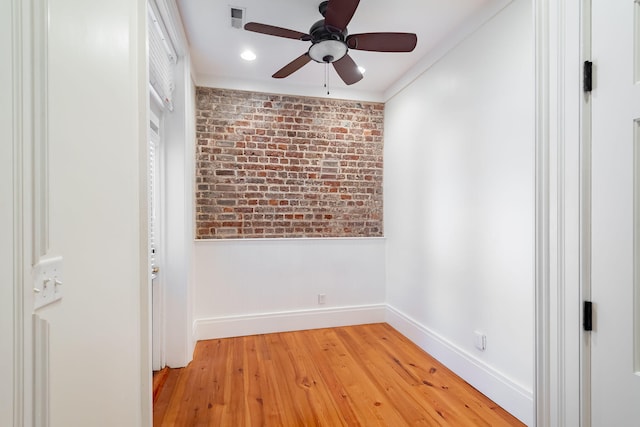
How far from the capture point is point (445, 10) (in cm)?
207

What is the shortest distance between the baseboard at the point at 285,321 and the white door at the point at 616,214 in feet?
8.18

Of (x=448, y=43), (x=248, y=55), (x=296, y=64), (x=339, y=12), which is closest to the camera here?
(x=339, y=12)

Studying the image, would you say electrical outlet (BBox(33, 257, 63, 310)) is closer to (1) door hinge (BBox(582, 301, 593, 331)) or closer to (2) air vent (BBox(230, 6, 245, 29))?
(1) door hinge (BBox(582, 301, 593, 331))

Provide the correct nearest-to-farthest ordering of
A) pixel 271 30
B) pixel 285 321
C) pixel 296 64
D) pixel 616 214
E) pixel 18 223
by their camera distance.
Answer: pixel 18 223, pixel 616 214, pixel 271 30, pixel 296 64, pixel 285 321

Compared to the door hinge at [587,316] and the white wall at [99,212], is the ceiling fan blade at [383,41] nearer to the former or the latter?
the white wall at [99,212]

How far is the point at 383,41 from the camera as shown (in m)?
1.97

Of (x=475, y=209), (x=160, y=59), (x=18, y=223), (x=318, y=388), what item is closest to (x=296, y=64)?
(x=160, y=59)

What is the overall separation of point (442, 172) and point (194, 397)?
2.57 m

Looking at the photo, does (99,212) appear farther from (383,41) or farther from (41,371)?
(383,41)

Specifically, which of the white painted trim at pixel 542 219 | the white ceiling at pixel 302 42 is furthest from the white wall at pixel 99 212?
the white painted trim at pixel 542 219

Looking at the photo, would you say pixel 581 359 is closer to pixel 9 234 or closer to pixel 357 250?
pixel 9 234

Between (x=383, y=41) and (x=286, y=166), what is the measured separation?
1.62 meters

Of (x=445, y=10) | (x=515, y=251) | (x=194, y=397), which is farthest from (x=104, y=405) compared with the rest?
(x=445, y=10)

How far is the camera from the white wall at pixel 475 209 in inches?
70.5
